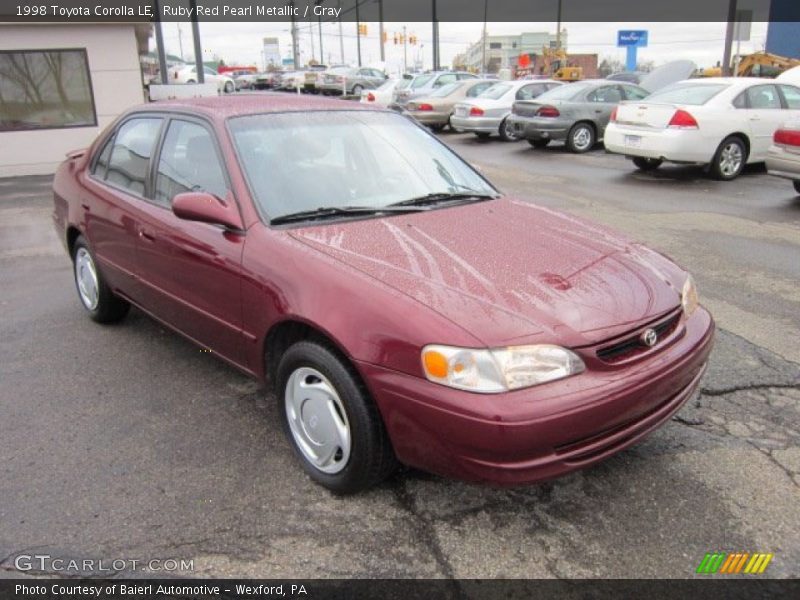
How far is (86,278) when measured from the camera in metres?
4.95

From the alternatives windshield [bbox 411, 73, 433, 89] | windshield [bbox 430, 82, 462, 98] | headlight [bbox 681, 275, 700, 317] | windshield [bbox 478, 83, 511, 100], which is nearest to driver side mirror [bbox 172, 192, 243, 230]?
headlight [bbox 681, 275, 700, 317]

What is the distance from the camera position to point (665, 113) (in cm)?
1030

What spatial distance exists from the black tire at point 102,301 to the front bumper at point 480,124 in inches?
512

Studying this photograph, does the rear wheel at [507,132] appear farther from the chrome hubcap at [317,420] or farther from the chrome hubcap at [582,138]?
the chrome hubcap at [317,420]

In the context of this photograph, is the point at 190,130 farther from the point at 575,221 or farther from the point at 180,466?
the point at 575,221

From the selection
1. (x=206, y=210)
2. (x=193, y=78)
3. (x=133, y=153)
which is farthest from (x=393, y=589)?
(x=193, y=78)

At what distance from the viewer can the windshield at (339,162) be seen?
3291 millimetres

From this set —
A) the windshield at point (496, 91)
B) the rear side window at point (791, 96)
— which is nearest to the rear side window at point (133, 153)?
the rear side window at point (791, 96)

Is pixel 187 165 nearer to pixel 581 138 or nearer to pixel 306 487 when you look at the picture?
pixel 306 487

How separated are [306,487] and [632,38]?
178ft

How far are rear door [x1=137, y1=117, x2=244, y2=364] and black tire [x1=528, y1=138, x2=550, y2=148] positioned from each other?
12.1 metres

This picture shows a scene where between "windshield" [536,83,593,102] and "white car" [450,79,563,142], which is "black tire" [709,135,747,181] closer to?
"windshield" [536,83,593,102]

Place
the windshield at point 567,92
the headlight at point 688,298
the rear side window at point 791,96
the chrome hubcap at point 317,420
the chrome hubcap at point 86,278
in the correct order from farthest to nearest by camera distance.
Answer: the windshield at point 567,92
the rear side window at point 791,96
the chrome hubcap at point 86,278
the headlight at point 688,298
the chrome hubcap at point 317,420

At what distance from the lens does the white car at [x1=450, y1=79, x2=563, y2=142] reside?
16594 mm
